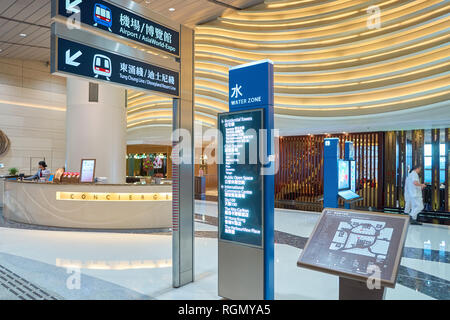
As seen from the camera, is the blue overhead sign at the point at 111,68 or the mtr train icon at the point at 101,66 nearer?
the blue overhead sign at the point at 111,68

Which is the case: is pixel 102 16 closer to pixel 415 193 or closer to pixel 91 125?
pixel 91 125

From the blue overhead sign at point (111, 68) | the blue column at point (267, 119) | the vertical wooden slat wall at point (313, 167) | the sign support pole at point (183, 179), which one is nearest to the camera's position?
the blue overhead sign at point (111, 68)

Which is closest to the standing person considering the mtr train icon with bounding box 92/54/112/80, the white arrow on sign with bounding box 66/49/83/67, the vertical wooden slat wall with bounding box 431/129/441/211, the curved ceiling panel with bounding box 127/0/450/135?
the curved ceiling panel with bounding box 127/0/450/135

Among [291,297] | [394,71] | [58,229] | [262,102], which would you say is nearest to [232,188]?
[262,102]

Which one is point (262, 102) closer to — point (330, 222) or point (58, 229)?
point (330, 222)

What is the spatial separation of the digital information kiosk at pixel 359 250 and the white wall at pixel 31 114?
1512cm

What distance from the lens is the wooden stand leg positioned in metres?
2.31

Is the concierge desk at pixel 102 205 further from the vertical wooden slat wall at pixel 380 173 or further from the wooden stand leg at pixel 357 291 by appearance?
the vertical wooden slat wall at pixel 380 173

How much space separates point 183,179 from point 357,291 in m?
2.13

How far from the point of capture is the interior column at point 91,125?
891cm

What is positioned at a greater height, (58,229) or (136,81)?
(136,81)

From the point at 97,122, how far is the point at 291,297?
23.7 ft

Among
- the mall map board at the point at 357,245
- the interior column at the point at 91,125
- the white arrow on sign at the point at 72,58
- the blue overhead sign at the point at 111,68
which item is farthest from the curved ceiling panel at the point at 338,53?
the white arrow on sign at the point at 72,58

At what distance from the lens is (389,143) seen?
35.7 ft
